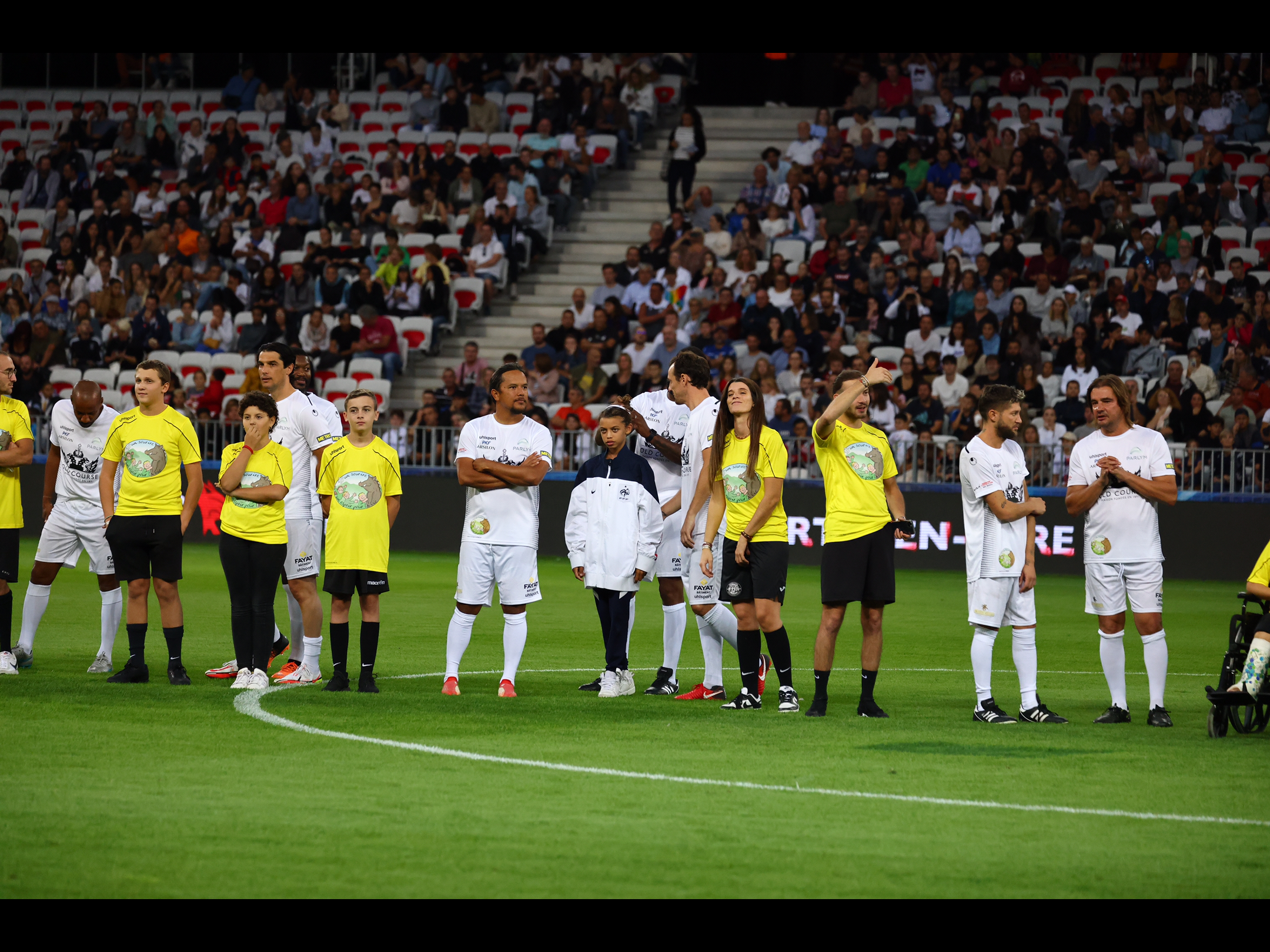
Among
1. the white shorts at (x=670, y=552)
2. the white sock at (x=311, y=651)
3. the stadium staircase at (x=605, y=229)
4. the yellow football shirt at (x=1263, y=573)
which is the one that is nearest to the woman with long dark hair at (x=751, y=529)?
the white shorts at (x=670, y=552)

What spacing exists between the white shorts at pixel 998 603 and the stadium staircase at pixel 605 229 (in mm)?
17757

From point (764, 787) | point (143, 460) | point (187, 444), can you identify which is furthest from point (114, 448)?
point (764, 787)

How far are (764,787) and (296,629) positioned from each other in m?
5.09

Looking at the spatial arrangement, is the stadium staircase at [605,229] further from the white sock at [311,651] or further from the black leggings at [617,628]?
the black leggings at [617,628]

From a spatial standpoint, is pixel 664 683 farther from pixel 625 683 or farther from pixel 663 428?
pixel 663 428

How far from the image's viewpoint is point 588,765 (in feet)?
25.8

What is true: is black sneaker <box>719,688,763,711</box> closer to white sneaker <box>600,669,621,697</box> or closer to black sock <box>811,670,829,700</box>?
black sock <box>811,670,829,700</box>

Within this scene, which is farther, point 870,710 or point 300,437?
point 300,437

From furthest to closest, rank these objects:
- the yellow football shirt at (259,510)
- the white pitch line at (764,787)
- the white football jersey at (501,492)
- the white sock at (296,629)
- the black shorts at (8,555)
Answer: the white sock at (296,629) < the black shorts at (8,555) < the yellow football shirt at (259,510) < the white football jersey at (501,492) < the white pitch line at (764,787)

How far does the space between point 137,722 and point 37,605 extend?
318 centimetres

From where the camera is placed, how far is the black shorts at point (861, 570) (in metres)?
9.65

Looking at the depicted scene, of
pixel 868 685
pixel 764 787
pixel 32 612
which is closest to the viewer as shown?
pixel 764 787

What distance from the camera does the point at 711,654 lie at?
10734 millimetres

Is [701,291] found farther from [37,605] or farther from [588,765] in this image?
[588,765]
